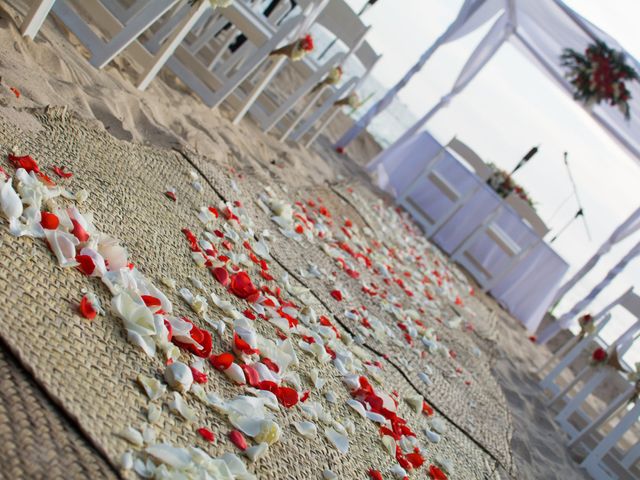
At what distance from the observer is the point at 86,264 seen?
142cm

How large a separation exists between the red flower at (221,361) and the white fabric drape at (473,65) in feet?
19.6

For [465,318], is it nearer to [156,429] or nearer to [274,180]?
[274,180]

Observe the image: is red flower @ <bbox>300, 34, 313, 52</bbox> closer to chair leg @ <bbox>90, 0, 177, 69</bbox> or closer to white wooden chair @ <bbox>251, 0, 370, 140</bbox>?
white wooden chair @ <bbox>251, 0, 370, 140</bbox>

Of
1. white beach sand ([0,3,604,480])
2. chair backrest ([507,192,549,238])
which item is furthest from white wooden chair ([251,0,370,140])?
chair backrest ([507,192,549,238])

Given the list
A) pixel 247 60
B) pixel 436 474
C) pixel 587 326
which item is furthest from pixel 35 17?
pixel 587 326

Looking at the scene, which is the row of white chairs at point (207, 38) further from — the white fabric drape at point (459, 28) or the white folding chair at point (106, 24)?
the white fabric drape at point (459, 28)

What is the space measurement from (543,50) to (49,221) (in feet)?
20.0

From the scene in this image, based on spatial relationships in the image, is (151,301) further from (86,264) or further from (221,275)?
(221,275)

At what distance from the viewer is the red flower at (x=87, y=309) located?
50.8 inches

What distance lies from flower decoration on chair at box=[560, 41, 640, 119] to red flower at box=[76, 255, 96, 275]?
507cm

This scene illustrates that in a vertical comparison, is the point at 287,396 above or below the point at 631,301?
below

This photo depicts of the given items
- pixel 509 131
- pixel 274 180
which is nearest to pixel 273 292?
pixel 274 180

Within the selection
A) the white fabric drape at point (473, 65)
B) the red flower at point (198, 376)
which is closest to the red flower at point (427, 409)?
the red flower at point (198, 376)

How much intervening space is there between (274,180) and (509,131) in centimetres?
Answer: 1916
